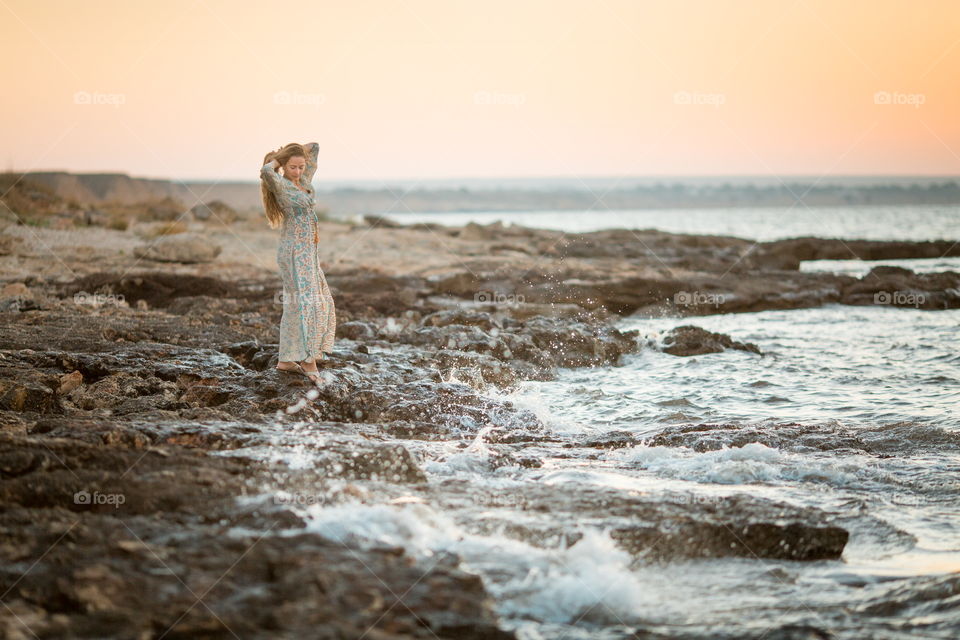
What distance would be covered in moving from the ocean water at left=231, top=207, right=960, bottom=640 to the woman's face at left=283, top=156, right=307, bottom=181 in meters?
2.82

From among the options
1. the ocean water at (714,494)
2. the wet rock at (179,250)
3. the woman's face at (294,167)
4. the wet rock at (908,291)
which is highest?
the woman's face at (294,167)

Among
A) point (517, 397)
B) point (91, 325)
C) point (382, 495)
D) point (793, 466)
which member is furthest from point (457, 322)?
point (382, 495)

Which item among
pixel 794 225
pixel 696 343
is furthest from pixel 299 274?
pixel 794 225

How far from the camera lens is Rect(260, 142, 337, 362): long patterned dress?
25.8 feet

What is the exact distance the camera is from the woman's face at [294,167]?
7.91m

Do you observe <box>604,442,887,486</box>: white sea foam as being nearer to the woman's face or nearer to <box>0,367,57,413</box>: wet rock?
the woman's face

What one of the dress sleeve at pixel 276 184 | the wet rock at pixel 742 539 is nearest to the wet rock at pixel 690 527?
the wet rock at pixel 742 539

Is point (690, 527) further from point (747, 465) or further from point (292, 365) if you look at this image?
point (292, 365)

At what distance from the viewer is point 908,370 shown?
10.7 m

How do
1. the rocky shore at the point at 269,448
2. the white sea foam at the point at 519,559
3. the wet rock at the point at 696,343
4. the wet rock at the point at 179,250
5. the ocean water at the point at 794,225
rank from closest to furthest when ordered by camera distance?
the rocky shore at the point at 269,448 < the white sea foam at the point at 519,559 < the wet rock at the point at 696,343 < the wet rock at the point at 179,250 < the ocean water at the point at 794,225

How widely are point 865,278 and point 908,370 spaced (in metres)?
8.63

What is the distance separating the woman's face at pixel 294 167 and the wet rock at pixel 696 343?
5.94 m

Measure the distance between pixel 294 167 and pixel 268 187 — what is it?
0.29 m

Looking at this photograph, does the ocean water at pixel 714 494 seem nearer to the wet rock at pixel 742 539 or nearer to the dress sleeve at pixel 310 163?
the wet rock at pixel 742 539
